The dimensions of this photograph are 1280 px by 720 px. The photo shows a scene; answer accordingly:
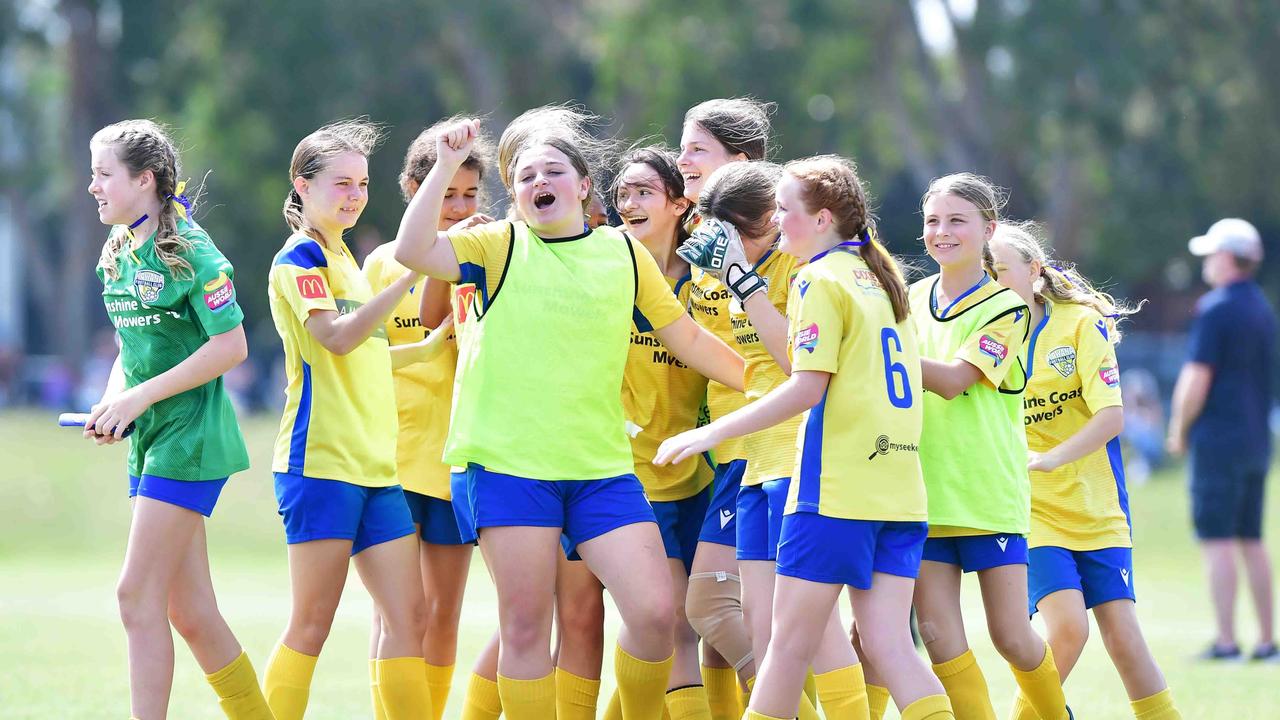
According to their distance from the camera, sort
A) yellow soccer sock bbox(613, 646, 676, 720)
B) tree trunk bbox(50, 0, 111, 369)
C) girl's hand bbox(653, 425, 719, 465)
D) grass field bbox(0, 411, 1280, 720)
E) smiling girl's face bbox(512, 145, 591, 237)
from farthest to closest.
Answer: tree trunk bbox(50, 0, 111, 369)
grass field bbox(0, 411, 1280, 720)
yellow soccer sock bbox(613, 646, 676, 720)
smiling girl's face bbox(512, 145, 591, 237)
girl's hand bbox(653, 425, 719, 465)

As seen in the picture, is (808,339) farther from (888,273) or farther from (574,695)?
(574,695)

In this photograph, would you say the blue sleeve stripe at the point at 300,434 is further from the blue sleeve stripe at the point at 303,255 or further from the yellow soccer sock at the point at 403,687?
the yellow soccer sock at the point at 403,687

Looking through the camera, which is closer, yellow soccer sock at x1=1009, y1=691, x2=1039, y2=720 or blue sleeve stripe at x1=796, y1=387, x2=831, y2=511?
blue sleeve stripe at x1=796, y1=387, x2=831, y2=511

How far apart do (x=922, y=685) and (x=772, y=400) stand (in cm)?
93

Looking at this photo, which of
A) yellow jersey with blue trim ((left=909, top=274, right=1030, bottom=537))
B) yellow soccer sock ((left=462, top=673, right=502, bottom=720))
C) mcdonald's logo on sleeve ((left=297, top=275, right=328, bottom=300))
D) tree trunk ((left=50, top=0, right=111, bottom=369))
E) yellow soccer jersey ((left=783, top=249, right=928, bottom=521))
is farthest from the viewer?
tree trunk ((left=50, top=0, right=111, bottom=369))

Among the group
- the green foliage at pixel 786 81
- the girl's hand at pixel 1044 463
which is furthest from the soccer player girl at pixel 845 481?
the green foliage at pixel 786 81

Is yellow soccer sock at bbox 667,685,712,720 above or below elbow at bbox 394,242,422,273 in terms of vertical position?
below

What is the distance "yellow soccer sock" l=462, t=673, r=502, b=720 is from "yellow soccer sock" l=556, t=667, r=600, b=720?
13.3 inches

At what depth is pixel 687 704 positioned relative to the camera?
538cm

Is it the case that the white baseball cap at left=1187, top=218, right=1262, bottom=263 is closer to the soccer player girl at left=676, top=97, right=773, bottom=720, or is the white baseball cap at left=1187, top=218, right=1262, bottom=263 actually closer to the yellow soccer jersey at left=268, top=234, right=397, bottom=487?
the soccer player girl at left=676, top=97, right=773, bottom=720

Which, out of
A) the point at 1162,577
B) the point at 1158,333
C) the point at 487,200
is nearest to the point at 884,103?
the point at 1158,333

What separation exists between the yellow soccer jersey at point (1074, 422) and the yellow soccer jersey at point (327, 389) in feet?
7.54

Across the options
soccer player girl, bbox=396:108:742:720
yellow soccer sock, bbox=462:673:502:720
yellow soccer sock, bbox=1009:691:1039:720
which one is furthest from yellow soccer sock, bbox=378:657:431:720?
yellow soccer sock, bbox=1009:691:1039:720

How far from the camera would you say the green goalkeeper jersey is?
5.06 m
